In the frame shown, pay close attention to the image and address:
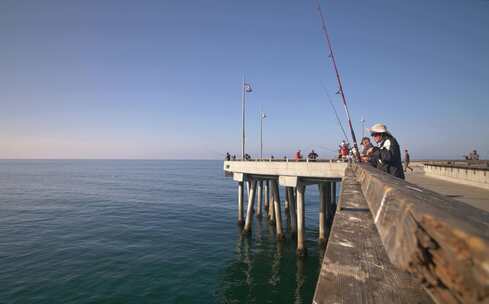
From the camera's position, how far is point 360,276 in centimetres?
188

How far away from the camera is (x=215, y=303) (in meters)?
11.5

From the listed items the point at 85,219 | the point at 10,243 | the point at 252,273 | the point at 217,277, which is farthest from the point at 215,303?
the point at 85,219

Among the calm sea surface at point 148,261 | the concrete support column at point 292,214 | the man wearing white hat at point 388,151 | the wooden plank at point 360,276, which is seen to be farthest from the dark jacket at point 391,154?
the concrete support column at point 292,214

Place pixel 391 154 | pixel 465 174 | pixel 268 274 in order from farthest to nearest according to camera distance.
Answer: pixel 465 174
pixel 268 274
pixel 391 154

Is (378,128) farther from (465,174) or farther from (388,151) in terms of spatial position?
(465,174)

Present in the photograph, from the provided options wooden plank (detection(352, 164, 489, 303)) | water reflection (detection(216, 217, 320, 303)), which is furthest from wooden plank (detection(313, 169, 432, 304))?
water reflection (detection(216, 217, 320, 303))

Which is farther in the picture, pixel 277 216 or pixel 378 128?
pixel 277 216

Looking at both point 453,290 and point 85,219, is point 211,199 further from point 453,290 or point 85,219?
point 453,290

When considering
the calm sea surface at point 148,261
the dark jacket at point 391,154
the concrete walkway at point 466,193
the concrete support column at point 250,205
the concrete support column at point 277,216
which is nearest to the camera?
the dark jacket at point 391,154

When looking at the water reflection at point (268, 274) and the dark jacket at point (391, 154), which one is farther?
the water reflection at point (268, 274)

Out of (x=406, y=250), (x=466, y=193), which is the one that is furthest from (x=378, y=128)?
(x=466, y=193)

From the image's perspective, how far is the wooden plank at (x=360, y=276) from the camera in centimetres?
161

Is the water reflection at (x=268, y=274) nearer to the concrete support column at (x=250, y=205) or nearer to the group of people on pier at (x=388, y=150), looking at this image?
the concrete support column at (x=250, y=205)

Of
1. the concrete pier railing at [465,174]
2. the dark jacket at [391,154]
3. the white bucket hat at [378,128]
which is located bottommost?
the concrete pier railing at [465,174]
